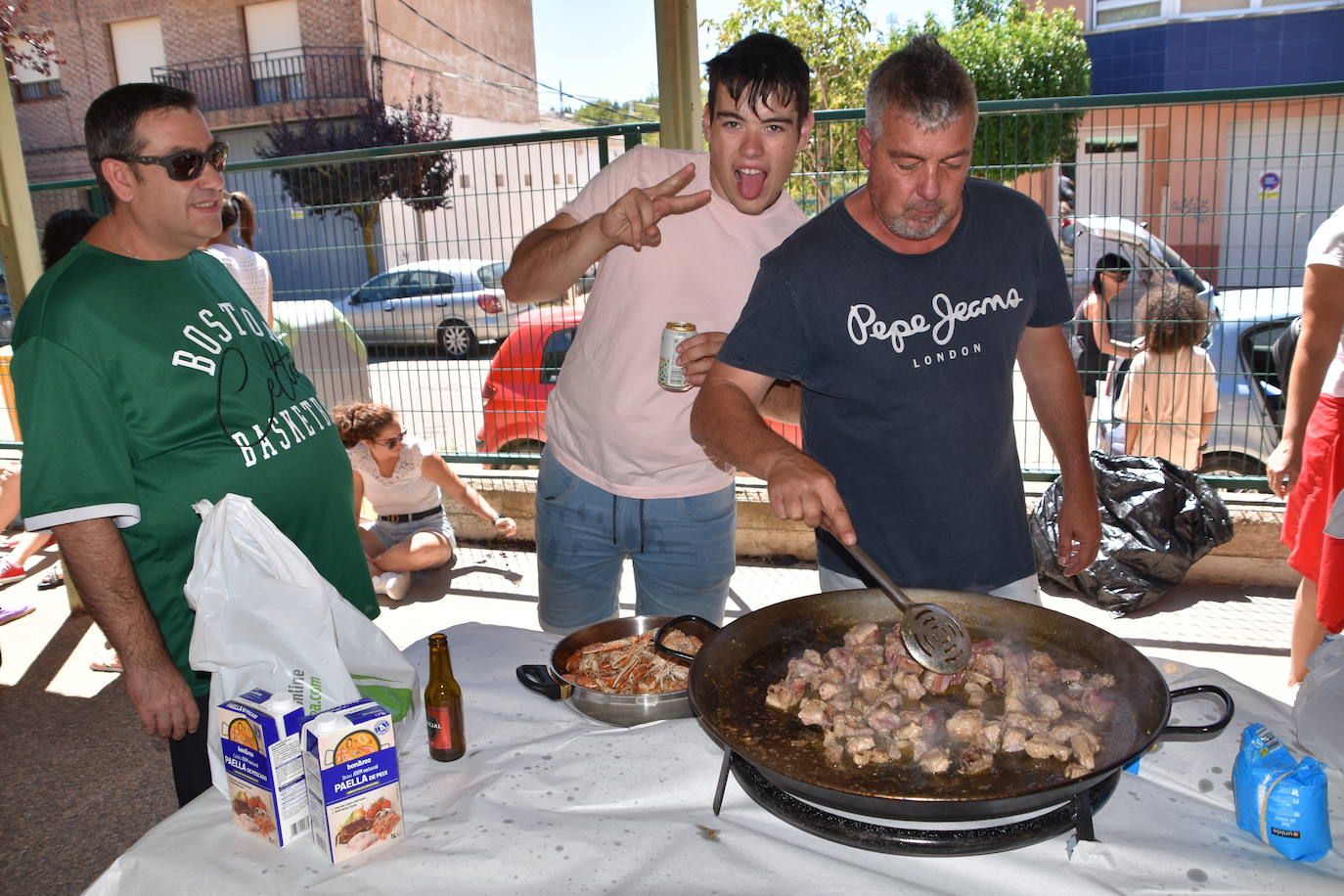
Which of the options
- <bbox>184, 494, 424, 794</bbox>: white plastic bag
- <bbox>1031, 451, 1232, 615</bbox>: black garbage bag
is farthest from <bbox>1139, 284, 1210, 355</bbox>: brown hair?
<bbox>184, 494, 424, 794</bbox>: white plastic bag

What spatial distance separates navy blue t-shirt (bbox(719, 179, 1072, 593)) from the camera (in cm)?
223

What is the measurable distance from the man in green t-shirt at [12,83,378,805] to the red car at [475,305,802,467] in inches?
123

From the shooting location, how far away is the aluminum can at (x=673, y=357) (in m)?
2.34

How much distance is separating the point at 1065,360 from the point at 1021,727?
1196 mm

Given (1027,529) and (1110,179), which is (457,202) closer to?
(1110,179)

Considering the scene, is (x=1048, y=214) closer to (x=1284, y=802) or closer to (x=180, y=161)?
(x=1284, y=802)

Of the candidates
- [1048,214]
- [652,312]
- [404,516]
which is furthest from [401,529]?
[1048,214]

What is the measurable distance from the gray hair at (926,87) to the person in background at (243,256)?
10.8 ft

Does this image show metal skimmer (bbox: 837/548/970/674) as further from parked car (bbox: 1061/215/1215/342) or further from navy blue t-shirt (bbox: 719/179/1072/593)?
parked car (bbox: 1061/215/1215/342)

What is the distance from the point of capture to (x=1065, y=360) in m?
2.54

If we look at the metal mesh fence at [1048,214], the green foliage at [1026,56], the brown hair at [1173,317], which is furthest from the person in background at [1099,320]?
the green foliage at [1026,56]

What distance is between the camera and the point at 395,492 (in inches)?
218

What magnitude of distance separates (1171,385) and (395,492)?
4.18 meters

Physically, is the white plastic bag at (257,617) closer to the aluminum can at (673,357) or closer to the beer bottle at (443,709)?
the beer bottle at (443,709)
